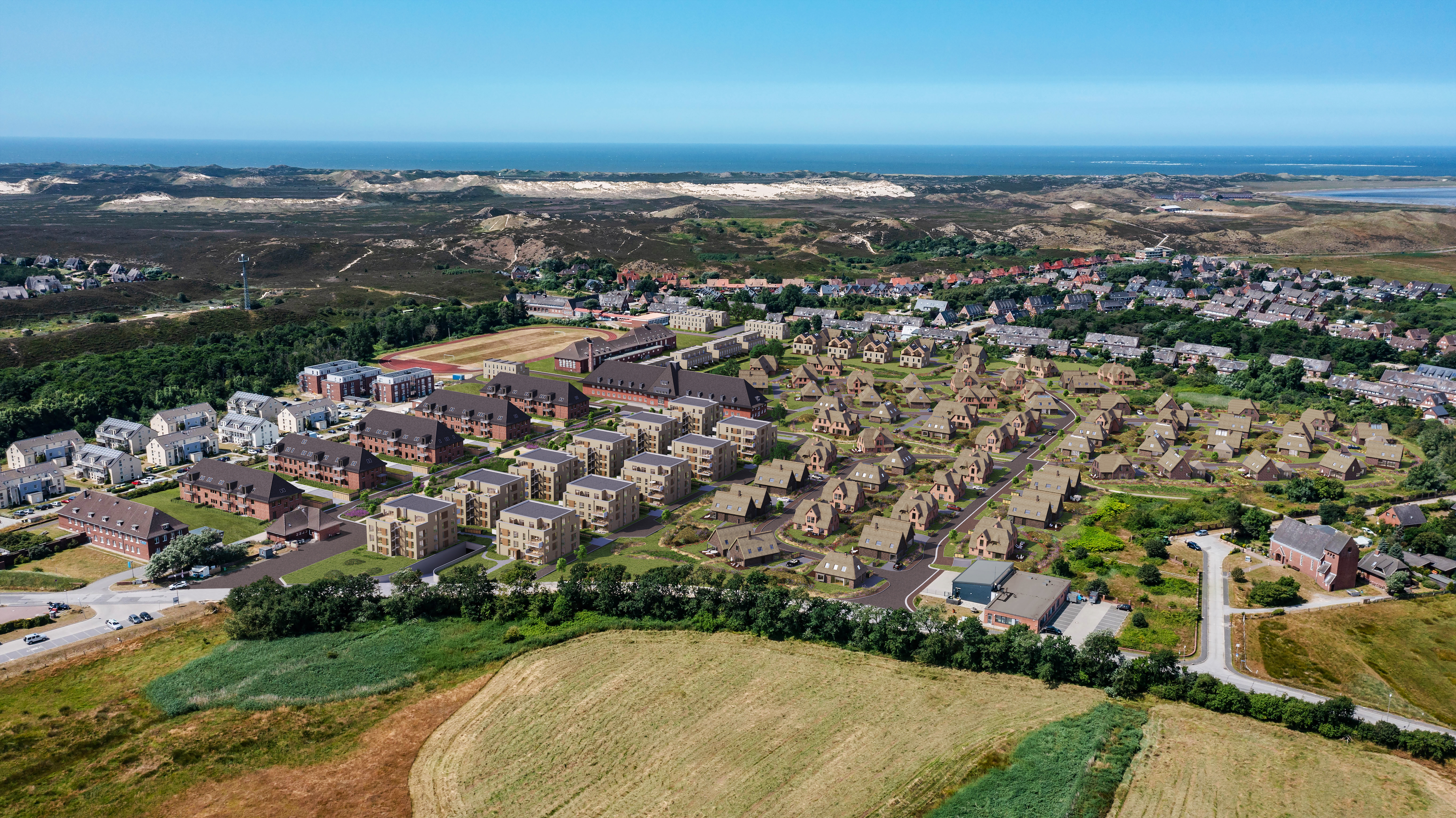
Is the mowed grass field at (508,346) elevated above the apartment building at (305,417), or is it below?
above

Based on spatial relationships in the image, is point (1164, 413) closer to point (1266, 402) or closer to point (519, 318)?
point (1266, 402)

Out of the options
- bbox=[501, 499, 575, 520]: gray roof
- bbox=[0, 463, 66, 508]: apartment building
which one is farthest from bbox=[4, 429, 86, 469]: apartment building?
bbox=[501, 499, 575, 520]: gray roof

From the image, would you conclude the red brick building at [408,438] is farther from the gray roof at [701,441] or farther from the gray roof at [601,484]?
the gray roof at [701,441]

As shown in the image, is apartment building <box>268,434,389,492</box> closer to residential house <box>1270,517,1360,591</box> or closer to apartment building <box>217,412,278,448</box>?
apartment building <box>217,412,278,448</box>

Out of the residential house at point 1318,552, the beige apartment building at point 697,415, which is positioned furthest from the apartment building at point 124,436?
the residential house at point 1318,552

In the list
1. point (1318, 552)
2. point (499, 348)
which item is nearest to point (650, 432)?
point (1318, 552)

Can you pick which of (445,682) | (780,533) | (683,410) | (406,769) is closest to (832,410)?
(683,410)

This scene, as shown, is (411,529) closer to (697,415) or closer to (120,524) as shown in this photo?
(120,524)
